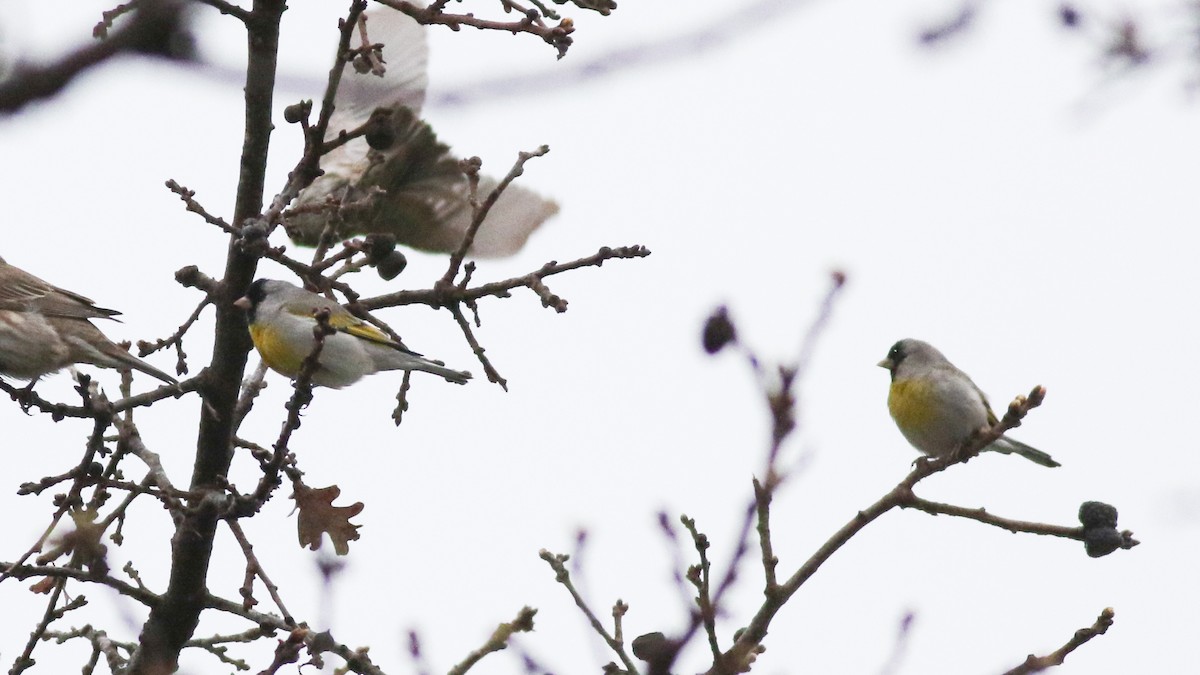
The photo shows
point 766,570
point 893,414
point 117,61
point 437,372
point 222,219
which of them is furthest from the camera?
point 893,414

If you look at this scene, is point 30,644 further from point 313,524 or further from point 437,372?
point 437,372

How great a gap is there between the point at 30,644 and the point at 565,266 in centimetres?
207

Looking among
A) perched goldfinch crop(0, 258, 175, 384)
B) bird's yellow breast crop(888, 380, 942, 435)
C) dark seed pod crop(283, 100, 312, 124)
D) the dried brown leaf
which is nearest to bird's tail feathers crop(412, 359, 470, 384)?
perched goldfinch crop(0, 258, 175, 384)

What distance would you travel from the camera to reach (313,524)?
13.3 ft

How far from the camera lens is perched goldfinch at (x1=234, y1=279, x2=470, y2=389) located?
19.3 feet

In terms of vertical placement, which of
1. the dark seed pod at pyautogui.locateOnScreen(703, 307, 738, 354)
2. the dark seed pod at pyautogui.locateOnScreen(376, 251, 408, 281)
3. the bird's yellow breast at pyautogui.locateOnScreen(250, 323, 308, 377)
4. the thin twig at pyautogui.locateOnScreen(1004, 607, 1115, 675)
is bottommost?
the dark seed pod at pyautogui.locateOnScreen(703, 307, 738, 354)

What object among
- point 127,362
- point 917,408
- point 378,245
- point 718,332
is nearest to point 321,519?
point 378,245

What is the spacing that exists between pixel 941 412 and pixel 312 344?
122 inches

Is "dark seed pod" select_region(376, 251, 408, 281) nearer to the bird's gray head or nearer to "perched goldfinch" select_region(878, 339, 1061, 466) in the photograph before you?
"perched goldfinch" select_region(878, 339, 1061, 466)

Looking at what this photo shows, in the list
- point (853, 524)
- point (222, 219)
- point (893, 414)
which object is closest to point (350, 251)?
point (222, 219)

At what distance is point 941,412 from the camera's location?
6.77m

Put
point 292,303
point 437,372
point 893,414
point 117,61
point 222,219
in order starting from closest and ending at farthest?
point 117,61 → point 222,219 → point 437,372 → point 292,303 → point 893,414

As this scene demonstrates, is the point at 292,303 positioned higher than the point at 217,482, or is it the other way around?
the point at 292,303

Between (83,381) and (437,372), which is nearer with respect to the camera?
(83,381)
